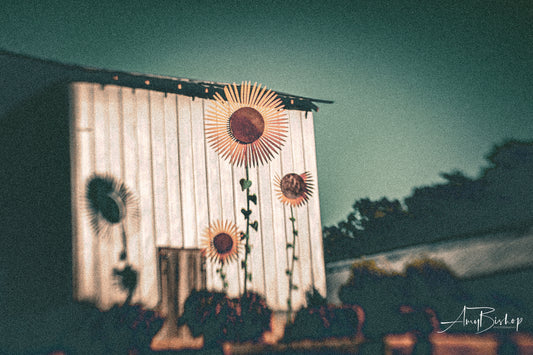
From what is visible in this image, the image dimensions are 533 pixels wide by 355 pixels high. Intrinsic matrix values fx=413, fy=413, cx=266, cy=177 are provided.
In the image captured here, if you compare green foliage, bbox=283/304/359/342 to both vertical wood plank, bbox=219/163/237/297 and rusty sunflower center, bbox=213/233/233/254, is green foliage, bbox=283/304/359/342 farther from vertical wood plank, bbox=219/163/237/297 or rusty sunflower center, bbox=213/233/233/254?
vertical wood plank, bbox=219/163/237/297

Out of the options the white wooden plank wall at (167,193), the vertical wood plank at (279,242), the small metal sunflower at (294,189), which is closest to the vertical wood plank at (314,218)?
the white wooden plank wall at (167,193)

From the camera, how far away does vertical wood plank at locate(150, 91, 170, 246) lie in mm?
5367

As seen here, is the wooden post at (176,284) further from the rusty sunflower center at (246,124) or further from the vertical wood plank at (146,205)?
the rusty sunflower center at (246,124)

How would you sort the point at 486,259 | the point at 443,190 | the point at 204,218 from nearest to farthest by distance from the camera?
the point at 486,259, the point at 204,218, the point at 443,190

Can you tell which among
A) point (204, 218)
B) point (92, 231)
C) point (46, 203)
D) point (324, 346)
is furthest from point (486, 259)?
point (46, 203)

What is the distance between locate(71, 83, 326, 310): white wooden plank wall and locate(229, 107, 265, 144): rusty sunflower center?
1.96 metres

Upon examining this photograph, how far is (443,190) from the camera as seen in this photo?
6.66m

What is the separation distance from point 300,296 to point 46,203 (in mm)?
3850

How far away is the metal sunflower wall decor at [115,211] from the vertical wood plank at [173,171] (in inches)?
18.4

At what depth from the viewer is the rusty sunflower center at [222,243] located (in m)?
4.58

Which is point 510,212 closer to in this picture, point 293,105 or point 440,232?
point 440,232

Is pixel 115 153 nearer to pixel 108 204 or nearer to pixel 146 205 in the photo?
pixel 108 204

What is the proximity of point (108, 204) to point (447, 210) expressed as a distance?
490 cm

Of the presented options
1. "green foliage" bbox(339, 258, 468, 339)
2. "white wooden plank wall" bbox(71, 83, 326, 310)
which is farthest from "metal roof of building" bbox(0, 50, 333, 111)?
"green foliage" bbox(339, 258, 468, 339)
